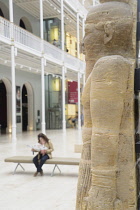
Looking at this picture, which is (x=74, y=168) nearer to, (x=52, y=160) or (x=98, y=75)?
(x=52, y=160)

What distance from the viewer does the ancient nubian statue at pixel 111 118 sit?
7.61 feet

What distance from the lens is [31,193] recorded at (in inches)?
217

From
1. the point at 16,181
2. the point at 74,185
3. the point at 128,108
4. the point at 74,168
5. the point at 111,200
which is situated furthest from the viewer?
the point at 74,168

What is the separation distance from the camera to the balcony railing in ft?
47.3

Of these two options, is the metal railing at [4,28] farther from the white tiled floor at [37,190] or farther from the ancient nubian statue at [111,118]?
the ancient nubian statue at [111,118]

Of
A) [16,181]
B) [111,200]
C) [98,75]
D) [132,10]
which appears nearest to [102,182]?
[111,200]

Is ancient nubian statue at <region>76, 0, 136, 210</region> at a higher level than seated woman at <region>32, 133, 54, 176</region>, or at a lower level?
higher

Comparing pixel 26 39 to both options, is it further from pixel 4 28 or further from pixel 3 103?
pixel 3 103

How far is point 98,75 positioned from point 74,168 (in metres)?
5.77

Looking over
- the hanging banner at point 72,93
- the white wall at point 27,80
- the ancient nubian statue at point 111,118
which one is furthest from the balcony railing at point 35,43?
the ancient nubian statue at point 111,118

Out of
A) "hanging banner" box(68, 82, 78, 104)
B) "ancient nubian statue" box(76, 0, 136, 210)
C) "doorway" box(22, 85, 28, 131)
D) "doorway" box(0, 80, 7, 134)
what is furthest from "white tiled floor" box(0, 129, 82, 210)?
"hanging banner" box(68, 82, 78, 104)

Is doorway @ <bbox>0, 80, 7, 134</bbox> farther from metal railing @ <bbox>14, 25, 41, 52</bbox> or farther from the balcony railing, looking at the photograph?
metal railing @ <bbox>14, 25, 41, 52</bbox>

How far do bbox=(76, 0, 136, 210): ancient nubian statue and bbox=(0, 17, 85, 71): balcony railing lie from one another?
11.8 m

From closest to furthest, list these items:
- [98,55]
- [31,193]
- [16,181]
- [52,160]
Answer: [98,55]
[31,193]
[16,181]
[52,160]
